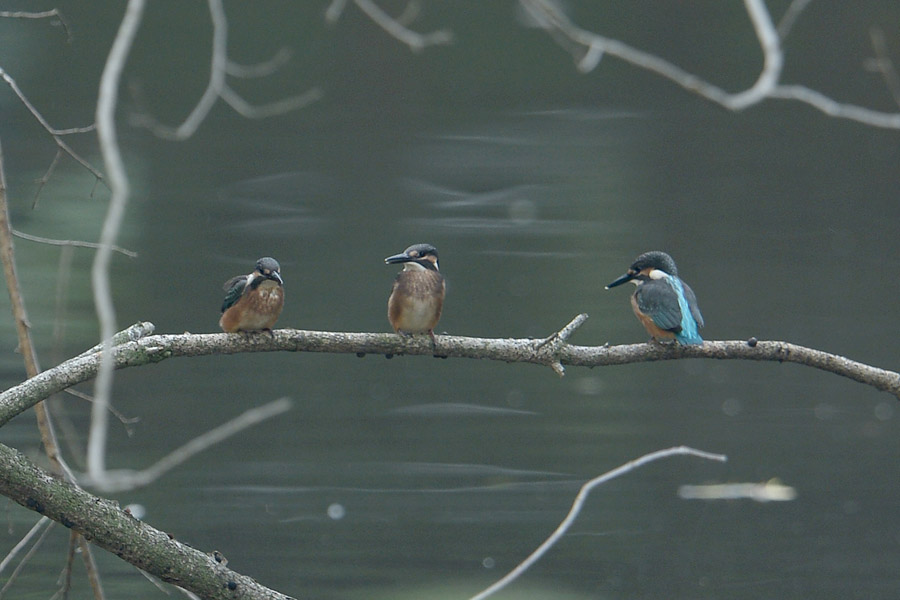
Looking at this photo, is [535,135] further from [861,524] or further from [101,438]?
[101,438]

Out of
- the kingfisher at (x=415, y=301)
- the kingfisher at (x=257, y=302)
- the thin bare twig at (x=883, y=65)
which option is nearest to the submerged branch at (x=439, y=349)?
the kingfisher at (x=257, y=302)

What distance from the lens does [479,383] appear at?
8477 millimetres

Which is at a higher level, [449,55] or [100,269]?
[449,55]

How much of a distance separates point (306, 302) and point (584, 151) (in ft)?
15.3

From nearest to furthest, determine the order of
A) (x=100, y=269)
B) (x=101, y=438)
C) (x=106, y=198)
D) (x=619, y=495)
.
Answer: (x=101, y=438) → (x=100, y=269) → (x=619, y=495) → (x=106, y=198)

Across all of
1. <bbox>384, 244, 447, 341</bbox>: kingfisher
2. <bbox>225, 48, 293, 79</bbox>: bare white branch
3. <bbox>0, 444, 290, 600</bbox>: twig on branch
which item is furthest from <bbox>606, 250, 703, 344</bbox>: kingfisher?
<bbox>0, 444, 290, 600</bbox>: twig on branch

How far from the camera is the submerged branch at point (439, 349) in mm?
2891

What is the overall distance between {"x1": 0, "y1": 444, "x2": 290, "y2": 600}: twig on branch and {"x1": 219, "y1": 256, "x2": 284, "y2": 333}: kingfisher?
1.00 meters

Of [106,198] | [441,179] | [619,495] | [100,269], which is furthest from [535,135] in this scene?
[100,269]

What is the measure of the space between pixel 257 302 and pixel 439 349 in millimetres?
840

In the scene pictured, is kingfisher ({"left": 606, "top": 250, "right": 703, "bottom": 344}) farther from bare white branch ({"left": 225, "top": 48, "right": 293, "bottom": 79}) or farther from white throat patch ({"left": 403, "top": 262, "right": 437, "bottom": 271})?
bare white branch ({"left": 225, "top": 48, "right": 293, "bottom": 79})

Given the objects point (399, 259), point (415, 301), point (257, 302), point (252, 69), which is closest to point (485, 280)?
point (252, 69)

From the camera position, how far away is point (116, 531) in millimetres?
2781

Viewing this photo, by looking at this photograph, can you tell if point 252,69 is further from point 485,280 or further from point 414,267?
point 414,267
